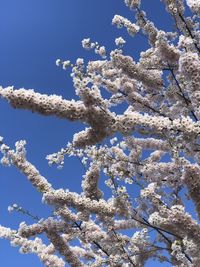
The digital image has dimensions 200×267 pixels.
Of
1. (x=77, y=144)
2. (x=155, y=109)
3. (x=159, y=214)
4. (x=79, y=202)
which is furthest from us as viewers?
(x=155, y=109)

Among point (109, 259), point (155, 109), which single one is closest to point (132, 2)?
point (155, 109)

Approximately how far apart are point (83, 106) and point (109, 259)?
429 cm

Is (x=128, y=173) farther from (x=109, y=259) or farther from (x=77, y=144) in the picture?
(x=77, y=144)

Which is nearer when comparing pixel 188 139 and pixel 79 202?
pixel 188 139

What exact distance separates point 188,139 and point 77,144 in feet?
4.96

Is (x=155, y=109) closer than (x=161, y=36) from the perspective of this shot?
No

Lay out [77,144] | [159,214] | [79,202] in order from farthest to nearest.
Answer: [79,202], [159,214], [77,144]

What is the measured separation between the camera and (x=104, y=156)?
9.30m

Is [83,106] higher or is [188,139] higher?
[83,106]

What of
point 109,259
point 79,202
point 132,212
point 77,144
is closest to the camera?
point 77,144

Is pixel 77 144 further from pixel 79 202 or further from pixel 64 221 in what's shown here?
pixel 64 221

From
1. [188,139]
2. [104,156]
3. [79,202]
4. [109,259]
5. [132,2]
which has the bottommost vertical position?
[188,139]

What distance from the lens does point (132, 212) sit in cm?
997

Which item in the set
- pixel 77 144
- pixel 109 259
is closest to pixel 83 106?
pixel 77 144
